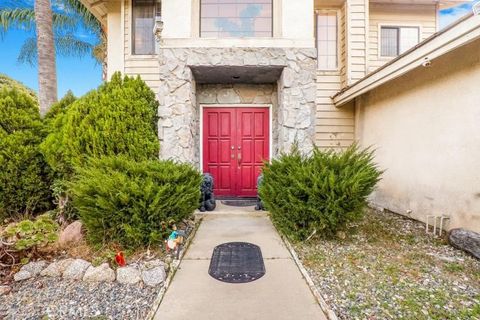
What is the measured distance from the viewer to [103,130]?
14.2ft

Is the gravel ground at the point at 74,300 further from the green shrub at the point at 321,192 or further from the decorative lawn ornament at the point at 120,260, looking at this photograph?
the green shrub at the point at 321,192

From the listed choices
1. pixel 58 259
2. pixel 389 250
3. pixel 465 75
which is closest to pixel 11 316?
pixel 58 259

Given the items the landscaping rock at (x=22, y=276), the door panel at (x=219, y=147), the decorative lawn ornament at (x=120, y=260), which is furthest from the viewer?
the door panel at (x=219, y=147)

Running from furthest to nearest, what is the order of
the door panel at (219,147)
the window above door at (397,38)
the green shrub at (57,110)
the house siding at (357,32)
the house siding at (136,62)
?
1. the window above door at (397,38)
2. the house siding at (136,62)
3. the house siding at (357,32)
4. the door panel at (219,147)
5. the green shrub at (57,110)

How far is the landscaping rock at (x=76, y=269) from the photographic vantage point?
277 centimetres

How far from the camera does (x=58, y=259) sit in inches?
123

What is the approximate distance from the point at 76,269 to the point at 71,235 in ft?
2.94

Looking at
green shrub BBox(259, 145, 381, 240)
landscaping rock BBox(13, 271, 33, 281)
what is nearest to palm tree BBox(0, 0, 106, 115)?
landscaping rock BBox(13, 271, 33, 281)

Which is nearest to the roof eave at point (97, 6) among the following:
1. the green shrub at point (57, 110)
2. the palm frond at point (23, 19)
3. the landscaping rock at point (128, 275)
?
the green shrub at point (57, 110)

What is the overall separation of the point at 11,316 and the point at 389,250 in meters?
3.90

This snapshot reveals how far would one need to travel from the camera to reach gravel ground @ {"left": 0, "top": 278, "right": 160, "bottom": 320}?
2.21 metres

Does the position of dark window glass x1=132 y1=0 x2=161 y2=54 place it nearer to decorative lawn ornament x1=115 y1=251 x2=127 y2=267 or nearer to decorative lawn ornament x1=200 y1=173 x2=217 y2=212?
decorative lawn ornament x1=200 y1=173 x2=217 y2=212

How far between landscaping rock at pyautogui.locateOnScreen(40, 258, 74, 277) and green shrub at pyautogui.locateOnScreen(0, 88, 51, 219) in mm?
2185

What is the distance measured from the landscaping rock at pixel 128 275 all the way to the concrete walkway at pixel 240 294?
0.38 metres
